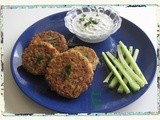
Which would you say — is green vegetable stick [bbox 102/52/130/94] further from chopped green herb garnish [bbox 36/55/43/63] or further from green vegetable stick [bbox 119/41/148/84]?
chopped green herb garnish [bbox 36/55/43/63]

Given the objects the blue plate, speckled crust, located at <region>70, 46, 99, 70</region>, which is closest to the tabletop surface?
the blue plate

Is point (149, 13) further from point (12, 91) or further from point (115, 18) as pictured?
point (12, 91)

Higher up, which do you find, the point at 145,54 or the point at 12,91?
the point at 145,54

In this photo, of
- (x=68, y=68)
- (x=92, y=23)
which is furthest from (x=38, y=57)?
(x=92, y=23)

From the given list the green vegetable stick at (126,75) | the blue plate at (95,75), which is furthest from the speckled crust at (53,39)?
the green vegetable stick at (126,75)

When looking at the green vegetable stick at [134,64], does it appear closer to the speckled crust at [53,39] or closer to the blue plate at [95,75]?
the blue plate at [95,75]

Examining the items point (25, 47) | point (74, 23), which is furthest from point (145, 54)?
point (25, 47)

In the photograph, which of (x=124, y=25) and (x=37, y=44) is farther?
(x=124, y=25)
